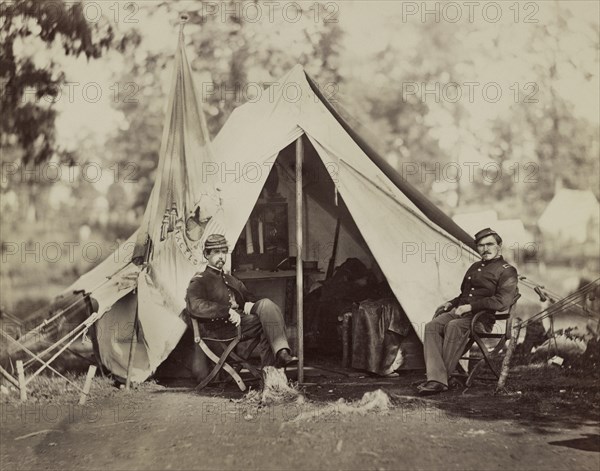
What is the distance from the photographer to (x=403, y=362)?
432 cm

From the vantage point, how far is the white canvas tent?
4.03 meters

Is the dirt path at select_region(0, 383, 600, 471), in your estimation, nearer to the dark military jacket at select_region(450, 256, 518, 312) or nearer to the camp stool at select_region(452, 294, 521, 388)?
the camp stool at select_region(452, 294, 521, 388)

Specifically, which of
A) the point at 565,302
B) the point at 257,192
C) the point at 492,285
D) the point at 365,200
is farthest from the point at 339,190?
the point at 565,302

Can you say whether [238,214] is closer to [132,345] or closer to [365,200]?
[365,200]

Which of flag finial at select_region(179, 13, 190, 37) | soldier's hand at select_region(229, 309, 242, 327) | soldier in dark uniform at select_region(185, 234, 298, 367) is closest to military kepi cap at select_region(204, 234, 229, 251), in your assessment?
soldier in dark uniform at select_region(185, 234, 298, 367)

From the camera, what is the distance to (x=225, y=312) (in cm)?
411

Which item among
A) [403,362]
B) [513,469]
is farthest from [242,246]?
[513,469]

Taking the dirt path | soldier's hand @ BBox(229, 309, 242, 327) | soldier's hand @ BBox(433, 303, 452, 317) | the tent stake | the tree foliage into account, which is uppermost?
the tree foliage

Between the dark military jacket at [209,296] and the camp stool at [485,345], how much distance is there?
1.48 meters

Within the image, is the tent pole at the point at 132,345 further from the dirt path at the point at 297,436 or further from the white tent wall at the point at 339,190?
the dirt path at the point at 297,436

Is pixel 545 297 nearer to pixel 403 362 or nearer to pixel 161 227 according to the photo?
pixel 403 362

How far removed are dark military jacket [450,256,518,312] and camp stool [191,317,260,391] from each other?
1.42 metres

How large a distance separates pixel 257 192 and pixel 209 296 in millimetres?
732

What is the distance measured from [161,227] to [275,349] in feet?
3.44
